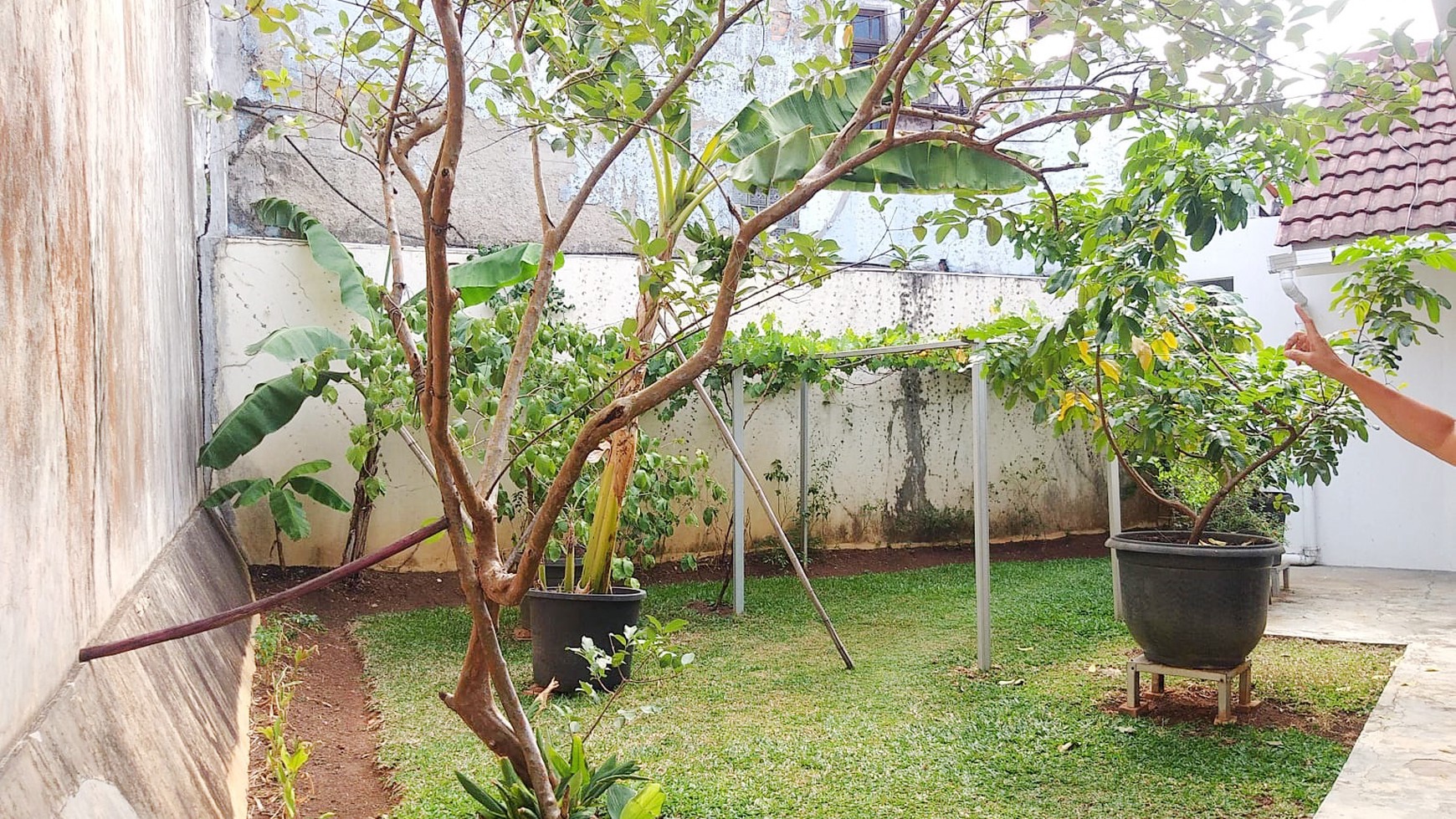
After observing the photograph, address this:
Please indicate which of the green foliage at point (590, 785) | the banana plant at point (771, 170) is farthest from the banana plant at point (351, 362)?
the green foliage at point (590, 785)

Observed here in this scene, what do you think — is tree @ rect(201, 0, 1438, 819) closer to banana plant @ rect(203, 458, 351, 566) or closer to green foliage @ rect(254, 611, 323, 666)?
green foliage @ rect(254, 611, 323, 666)

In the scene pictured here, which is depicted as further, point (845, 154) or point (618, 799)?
point (845, 154)

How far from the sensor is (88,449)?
2.44 meters

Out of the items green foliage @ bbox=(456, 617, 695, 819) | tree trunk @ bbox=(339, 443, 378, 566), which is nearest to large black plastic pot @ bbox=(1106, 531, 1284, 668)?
green foliage @ bbox=(456, 617, 695, 819)

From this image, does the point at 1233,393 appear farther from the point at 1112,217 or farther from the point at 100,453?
the point at 100,453

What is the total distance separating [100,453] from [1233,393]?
444 cm

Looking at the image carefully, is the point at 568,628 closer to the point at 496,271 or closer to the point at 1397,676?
the point at 496,271

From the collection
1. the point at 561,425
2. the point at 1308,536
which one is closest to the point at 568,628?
the point at 561,425

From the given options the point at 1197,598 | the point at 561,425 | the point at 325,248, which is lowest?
the point at 1197,598

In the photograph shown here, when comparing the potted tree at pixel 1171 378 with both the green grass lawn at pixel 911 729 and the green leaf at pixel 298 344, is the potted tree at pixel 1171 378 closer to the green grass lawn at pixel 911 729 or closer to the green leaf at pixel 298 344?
the green grass lawn at pixel 911 729

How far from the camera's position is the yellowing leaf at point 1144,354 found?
435 centimetres

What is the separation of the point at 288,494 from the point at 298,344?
98 cm

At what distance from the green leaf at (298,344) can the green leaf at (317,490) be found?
2.70 ft

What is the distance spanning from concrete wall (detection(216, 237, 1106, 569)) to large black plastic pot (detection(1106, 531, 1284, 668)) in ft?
13.6
